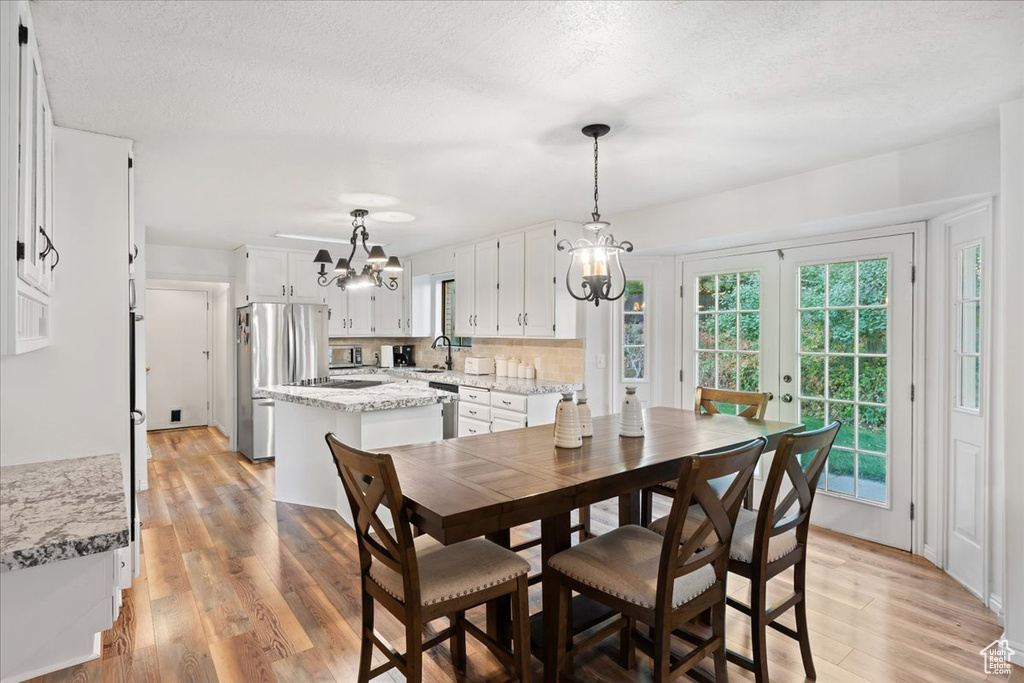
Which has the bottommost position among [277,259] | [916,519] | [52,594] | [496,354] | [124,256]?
[916,519]

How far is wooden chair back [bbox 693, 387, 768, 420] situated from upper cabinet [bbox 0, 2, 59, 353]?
303 cm

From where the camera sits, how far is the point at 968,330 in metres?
2.85

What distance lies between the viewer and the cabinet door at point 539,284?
4.57 m

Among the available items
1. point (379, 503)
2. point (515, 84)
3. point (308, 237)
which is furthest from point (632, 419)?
point (308, 237)

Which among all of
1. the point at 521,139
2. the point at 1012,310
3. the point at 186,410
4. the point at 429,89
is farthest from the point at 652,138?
the point at 186,410

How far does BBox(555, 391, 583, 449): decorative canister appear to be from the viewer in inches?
89.2

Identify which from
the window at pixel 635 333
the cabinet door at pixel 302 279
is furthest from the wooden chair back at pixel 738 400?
the cabinet door at pixel 302 279

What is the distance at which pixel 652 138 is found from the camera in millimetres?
2666

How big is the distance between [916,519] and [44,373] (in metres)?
4.51

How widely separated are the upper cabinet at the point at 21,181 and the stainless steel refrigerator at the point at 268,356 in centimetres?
372

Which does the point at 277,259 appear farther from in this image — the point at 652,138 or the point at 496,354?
the point at 652,138

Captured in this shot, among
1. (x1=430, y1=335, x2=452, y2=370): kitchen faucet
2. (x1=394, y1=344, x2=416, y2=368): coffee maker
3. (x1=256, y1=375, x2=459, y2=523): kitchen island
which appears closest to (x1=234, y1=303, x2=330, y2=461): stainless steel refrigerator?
(x1=394, y1=344, x2=416, y2=368): coffee maker

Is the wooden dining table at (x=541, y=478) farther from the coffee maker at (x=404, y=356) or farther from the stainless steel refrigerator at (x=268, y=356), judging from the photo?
the coffee maker at (x=404, y=356)

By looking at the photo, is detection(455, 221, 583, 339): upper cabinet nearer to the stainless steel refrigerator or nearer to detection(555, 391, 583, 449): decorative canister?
the stainless steel refrigerator
